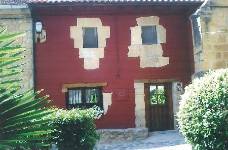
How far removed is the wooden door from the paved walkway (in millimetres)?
659

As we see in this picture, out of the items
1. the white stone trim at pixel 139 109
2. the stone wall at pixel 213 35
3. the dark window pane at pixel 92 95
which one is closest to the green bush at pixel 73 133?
the dark window pane at pixel 92 95

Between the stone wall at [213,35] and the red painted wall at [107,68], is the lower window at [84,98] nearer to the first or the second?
the red painted wall at [107,68]

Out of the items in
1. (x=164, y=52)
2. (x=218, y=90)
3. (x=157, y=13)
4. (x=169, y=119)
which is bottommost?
(x=169, y=119)

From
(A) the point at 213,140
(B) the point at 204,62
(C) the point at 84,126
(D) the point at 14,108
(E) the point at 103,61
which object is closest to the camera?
(D) the point at 14,108

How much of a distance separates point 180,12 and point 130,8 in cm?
190

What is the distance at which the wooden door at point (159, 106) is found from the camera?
14.8 meters

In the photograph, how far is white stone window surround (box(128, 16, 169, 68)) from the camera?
14734 mm

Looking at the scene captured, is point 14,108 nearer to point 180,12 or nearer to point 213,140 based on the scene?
point 213,140

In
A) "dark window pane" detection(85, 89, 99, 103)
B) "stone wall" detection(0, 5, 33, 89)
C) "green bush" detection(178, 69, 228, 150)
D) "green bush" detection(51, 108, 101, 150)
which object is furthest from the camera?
"dark window pane" detection(85, 89, 99, 103)

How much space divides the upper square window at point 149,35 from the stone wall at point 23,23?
410cm

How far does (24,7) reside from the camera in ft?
46.4

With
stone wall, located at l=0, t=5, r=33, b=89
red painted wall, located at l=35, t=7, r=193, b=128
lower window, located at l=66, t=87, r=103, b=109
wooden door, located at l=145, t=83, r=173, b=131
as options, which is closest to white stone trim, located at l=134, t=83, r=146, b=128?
red painted wall, located at l=35, t=7, r=193, b=128

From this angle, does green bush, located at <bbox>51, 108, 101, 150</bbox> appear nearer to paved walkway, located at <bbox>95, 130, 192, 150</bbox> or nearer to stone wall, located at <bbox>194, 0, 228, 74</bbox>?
paved walkway, located at <bbox>95, 130, 192, 150</bbox>

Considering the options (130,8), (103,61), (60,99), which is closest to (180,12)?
(130,8)
